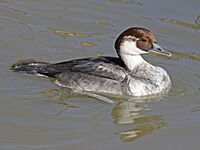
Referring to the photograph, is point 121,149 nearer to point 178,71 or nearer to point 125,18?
point 178,71

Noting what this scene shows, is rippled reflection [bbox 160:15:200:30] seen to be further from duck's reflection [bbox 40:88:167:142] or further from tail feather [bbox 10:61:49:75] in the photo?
tail feather [bbox 10:61:49:75]

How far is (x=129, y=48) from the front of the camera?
34.0 feet

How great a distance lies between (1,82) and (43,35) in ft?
6.91

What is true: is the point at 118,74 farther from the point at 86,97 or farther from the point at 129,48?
the point at 86,97

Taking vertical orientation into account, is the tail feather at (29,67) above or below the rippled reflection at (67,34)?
below

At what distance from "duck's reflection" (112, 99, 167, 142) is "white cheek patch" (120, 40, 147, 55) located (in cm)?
78

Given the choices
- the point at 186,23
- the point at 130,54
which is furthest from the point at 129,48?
the point at 186,23

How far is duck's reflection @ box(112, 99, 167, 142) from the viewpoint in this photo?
889 centimetres

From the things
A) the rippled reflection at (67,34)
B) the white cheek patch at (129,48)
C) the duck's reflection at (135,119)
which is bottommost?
the duck's reflection at (135,119)

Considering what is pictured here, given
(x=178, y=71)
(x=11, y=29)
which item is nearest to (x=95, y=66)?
(x=178, y=71)

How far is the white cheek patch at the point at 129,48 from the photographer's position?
33.7ft

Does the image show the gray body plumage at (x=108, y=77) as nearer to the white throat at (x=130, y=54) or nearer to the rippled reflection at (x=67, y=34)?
the white throat at (x=130, y=54)

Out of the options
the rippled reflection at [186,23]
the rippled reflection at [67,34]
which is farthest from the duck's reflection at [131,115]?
the rippled reflection at [186,23]

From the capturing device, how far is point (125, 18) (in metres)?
13.2
